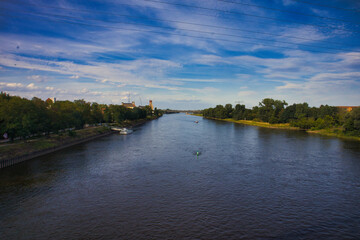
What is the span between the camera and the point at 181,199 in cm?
2573

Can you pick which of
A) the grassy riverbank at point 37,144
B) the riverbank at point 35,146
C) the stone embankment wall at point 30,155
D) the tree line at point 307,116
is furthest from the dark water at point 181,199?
the tree line at point 307,116

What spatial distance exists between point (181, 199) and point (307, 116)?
117356 mm

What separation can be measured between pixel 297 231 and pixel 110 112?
114593 millimetres

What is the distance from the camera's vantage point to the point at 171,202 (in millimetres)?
24953

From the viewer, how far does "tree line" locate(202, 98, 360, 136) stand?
7844 centimetres

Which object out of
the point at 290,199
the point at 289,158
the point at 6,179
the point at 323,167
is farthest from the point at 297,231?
the point at 6,179

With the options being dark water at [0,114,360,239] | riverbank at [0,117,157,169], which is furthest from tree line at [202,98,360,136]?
riverbank at [0,117,157,169]

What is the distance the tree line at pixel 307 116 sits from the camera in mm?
78438

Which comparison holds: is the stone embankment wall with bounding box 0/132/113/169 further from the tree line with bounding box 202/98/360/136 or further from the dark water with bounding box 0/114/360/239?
the tree line with bounding box 202/98/360/136

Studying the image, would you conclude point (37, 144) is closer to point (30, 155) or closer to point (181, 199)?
point (30, 155)

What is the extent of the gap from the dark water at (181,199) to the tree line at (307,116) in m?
42.3

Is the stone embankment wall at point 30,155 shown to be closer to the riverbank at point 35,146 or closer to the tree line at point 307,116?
the riverbank at point 35,146

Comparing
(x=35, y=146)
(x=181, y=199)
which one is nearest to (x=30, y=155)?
(x=35, y=146)

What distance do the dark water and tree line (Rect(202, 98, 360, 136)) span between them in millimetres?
42275
